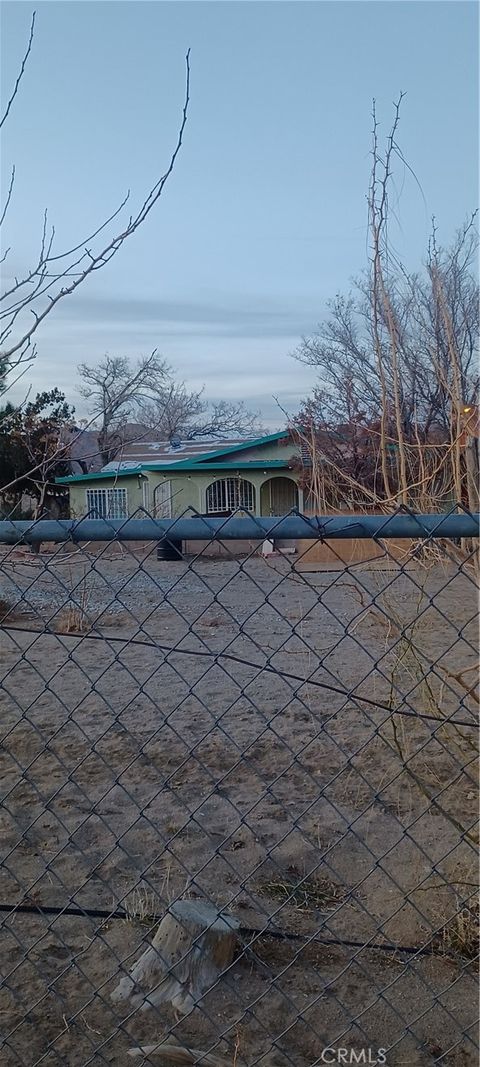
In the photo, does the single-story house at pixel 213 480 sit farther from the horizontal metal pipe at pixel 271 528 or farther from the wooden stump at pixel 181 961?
the horizontal metal pipe at pixel 271 528

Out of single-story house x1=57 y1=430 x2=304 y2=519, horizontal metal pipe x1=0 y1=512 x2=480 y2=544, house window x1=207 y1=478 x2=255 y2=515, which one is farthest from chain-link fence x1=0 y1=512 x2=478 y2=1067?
house window x1=207 y1=478 x2=255 y2=515

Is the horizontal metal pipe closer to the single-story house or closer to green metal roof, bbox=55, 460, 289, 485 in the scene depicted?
the single-story house

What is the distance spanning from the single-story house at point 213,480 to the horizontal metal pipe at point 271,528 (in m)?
19.1

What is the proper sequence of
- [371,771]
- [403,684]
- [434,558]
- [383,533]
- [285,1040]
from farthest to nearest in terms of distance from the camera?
[403,684] < [371,771] < [434,558] < [285,1040] < [383,533]

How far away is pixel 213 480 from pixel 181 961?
67.9 feet

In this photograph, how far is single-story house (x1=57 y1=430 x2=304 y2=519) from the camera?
880 inches

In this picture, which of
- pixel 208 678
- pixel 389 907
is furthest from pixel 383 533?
pixel 208 678

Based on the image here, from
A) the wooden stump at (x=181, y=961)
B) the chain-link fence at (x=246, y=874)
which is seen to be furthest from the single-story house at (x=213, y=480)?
the wooden stump at (x=181, y=961)

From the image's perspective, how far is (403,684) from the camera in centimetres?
554

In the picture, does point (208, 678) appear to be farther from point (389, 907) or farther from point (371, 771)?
point (389, 907)

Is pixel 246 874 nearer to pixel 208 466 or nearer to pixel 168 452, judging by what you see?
pixel 208 466

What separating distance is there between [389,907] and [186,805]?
117 cm

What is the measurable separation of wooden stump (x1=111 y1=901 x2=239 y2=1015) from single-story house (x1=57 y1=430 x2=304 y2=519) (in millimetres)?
18655

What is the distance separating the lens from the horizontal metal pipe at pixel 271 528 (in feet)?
5.79
